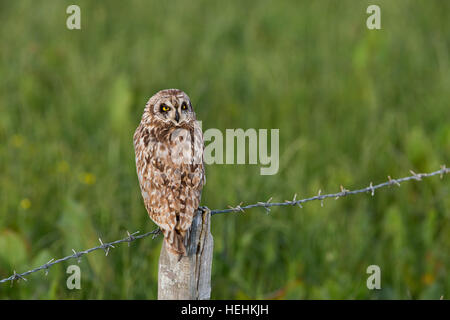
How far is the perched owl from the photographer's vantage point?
2438 mm

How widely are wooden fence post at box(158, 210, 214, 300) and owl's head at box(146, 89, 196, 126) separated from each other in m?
0.57

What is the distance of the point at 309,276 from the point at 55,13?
19.8ft

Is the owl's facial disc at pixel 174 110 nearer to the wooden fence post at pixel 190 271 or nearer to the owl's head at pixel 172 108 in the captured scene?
the owl's head at pixel 172 108

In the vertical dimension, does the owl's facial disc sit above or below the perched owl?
above

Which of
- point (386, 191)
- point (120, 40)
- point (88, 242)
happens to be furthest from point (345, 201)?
point (120, 40)

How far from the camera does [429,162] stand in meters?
5.37

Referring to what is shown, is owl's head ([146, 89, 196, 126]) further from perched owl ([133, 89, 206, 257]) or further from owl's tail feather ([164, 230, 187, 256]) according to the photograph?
owl's tail feather ([164, 230, 187, 256])

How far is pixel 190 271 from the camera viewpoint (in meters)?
2.40

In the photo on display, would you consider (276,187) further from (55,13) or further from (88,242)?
(55,13)

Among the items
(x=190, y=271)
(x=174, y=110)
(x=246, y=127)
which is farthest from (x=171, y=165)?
(x=246, y=127)

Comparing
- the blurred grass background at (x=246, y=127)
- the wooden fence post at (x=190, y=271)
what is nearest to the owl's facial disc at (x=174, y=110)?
the wooden fence post at (x=190, y=271)

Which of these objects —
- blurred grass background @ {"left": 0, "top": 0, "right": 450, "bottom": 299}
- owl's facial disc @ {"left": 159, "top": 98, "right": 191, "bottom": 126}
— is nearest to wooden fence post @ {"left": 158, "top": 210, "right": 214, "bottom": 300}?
owl's facial disc @ {"left": 159, "top": 98, "right": 191, "bottom": 126}

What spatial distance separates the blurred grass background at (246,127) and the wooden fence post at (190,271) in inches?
57.3

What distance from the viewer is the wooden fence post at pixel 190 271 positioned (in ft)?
7.87
